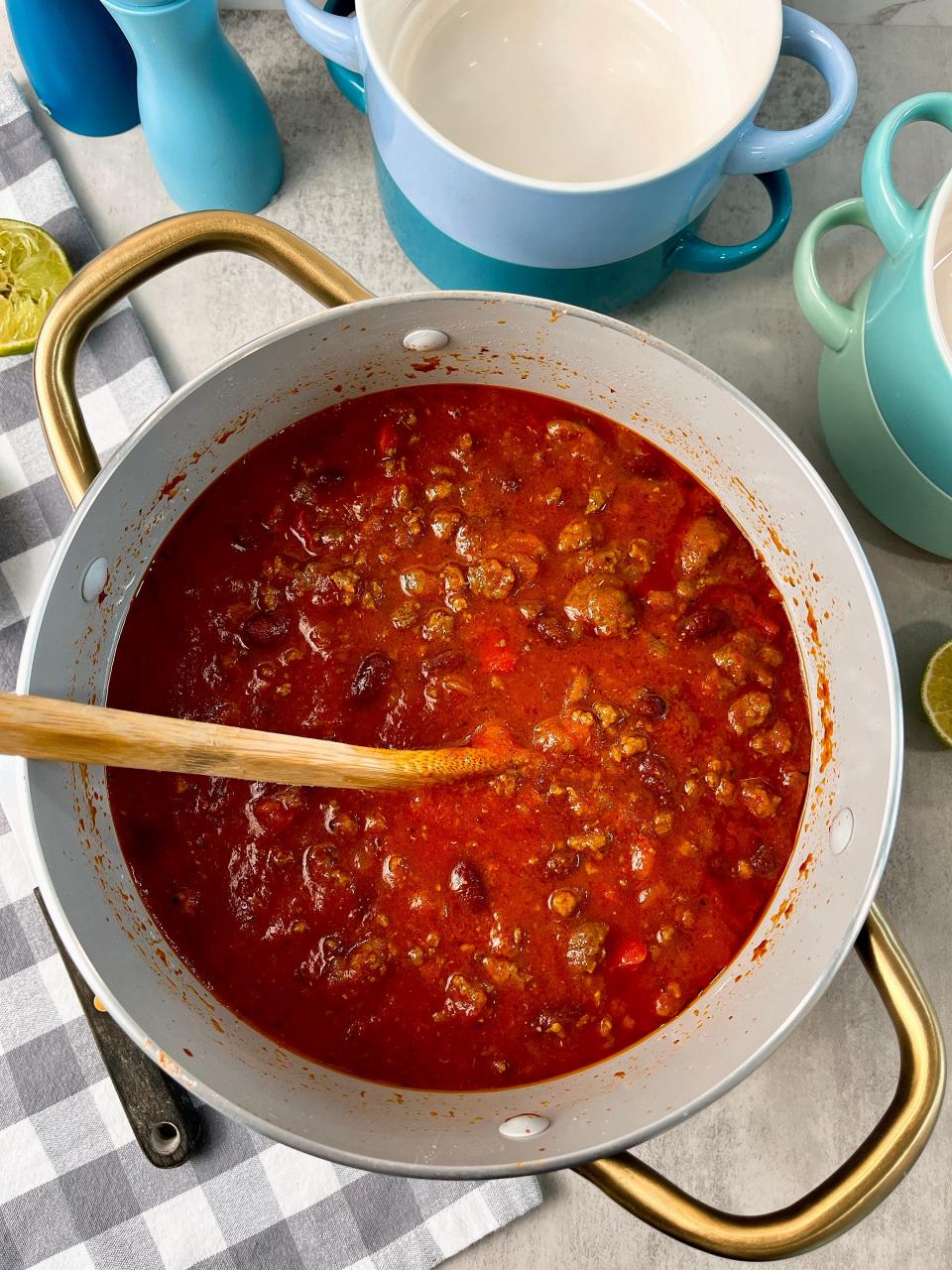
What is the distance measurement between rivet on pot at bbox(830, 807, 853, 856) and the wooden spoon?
55 cm

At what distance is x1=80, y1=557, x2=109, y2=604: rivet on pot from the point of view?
5.92 feet

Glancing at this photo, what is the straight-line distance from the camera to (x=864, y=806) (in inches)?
71.1

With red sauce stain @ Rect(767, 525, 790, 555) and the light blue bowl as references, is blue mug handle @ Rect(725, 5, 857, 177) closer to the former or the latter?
the light blue bowl

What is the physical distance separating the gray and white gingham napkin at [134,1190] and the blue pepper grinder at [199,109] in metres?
1.33

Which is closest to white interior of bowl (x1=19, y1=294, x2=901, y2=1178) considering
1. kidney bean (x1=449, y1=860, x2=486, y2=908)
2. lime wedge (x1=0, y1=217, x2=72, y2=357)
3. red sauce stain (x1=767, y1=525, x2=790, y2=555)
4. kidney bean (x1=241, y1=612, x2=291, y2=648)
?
red sauce stain (x1=767, y1=525, x2=790, y2=555)

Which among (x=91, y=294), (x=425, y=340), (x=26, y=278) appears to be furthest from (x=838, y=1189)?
(x=26, y=278)

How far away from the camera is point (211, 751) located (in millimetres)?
1588

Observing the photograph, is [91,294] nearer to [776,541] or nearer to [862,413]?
[776,541]

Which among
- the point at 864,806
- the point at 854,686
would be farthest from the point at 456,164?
the point at 864,806

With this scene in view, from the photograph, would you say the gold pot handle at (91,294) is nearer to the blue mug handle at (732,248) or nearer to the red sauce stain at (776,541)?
the blue mug handle at (732,248)

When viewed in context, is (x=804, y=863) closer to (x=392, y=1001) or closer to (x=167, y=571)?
(x=392, y=1001)

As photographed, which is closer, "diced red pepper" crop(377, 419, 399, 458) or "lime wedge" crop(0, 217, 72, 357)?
"diced red pepper" crop(377, 419, 399, 458)

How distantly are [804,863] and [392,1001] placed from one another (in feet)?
2.42

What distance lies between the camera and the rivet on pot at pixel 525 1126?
1.79 metres
